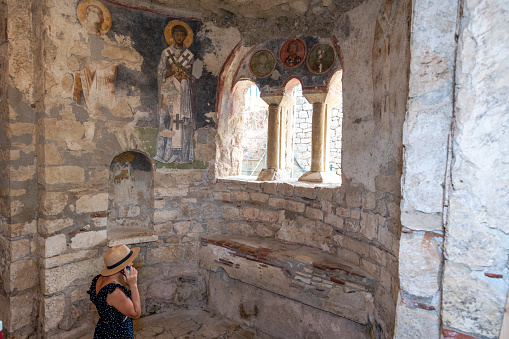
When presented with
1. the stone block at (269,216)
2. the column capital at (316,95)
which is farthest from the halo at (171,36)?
the stone block at (269,216)

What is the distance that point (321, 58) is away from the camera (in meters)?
4.02

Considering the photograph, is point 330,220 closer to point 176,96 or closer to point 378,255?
point 378,255

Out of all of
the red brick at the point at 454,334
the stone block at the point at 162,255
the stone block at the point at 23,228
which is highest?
the red brick at the point at 454,334

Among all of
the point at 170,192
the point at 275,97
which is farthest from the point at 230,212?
the point at 275,97

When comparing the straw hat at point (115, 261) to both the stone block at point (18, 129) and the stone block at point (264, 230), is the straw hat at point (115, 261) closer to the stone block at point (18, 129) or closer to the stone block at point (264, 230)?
the stone block at point (18, 129)

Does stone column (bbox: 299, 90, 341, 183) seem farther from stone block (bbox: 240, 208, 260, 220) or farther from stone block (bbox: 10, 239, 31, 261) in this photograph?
stone block (bbox: 10, 239, 31, 261)

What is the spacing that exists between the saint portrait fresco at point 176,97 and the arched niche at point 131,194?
1.27ft

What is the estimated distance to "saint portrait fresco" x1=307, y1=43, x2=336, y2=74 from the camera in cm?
393

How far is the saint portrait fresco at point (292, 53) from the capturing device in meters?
4.19

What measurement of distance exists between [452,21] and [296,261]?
2694 mm

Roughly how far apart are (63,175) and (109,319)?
190 centimetres

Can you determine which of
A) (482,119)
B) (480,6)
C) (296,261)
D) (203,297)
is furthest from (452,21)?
(203,297)

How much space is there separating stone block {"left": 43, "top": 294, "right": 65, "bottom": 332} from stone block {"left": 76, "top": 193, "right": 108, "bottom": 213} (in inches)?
38.3

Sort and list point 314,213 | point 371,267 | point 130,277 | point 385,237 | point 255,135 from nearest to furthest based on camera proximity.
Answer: point 130,277 < point 385,237 < point 371,267 < point 314,213 < point 255,135
